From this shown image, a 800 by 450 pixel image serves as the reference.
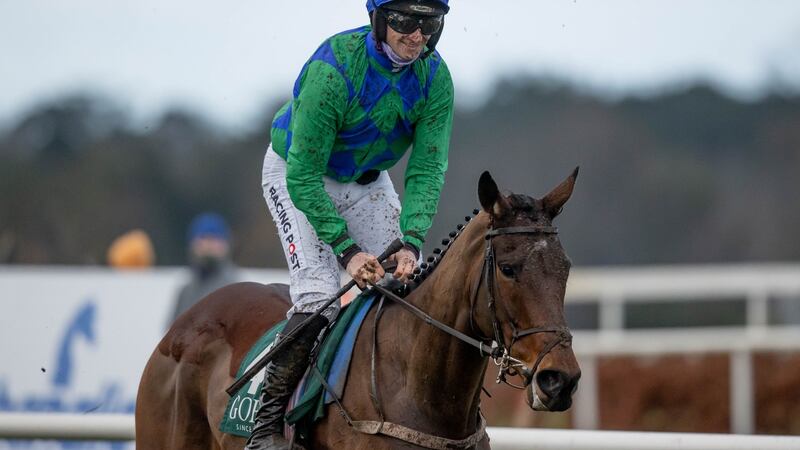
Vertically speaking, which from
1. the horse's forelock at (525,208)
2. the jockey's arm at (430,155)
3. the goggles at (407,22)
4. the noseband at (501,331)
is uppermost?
the goggles at (407,22)

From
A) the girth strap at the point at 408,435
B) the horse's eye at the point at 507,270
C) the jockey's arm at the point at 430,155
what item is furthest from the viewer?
the jockey's arm at the point at 430,155

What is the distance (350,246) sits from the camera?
217 inches

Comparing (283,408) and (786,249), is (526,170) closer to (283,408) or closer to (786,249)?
(786,249)

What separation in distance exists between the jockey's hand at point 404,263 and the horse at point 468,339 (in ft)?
0.19

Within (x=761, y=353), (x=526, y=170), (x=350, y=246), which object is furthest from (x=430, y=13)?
(x=526, y=170)

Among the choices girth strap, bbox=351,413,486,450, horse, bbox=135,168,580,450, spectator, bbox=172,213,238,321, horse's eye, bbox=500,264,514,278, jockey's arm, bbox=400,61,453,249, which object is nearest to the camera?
horse, bbox=135,168,580,450

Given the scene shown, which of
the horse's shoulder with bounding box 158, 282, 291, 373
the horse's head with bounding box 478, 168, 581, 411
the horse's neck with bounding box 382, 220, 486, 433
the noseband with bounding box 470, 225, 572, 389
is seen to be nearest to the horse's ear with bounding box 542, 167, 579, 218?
the horse's head with bounding box 478, 168, 581, 411

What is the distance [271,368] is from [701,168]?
30.0 m

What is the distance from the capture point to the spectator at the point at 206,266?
10.3 metres

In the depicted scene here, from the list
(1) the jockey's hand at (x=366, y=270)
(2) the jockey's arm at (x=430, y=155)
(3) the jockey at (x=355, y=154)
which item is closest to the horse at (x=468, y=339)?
(1) the jockey's hand at (x=366, y=270)

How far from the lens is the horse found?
4730mm

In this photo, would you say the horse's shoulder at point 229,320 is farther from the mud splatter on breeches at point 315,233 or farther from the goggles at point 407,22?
the goggles at point 407,22

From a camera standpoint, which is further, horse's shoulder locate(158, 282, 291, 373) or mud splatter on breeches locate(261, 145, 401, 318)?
horse's shoulder locate(158, 282, 291, 373)

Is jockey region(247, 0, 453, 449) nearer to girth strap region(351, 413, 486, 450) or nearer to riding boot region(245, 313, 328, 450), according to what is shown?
riding boot region(245, 313, 328, 450)
